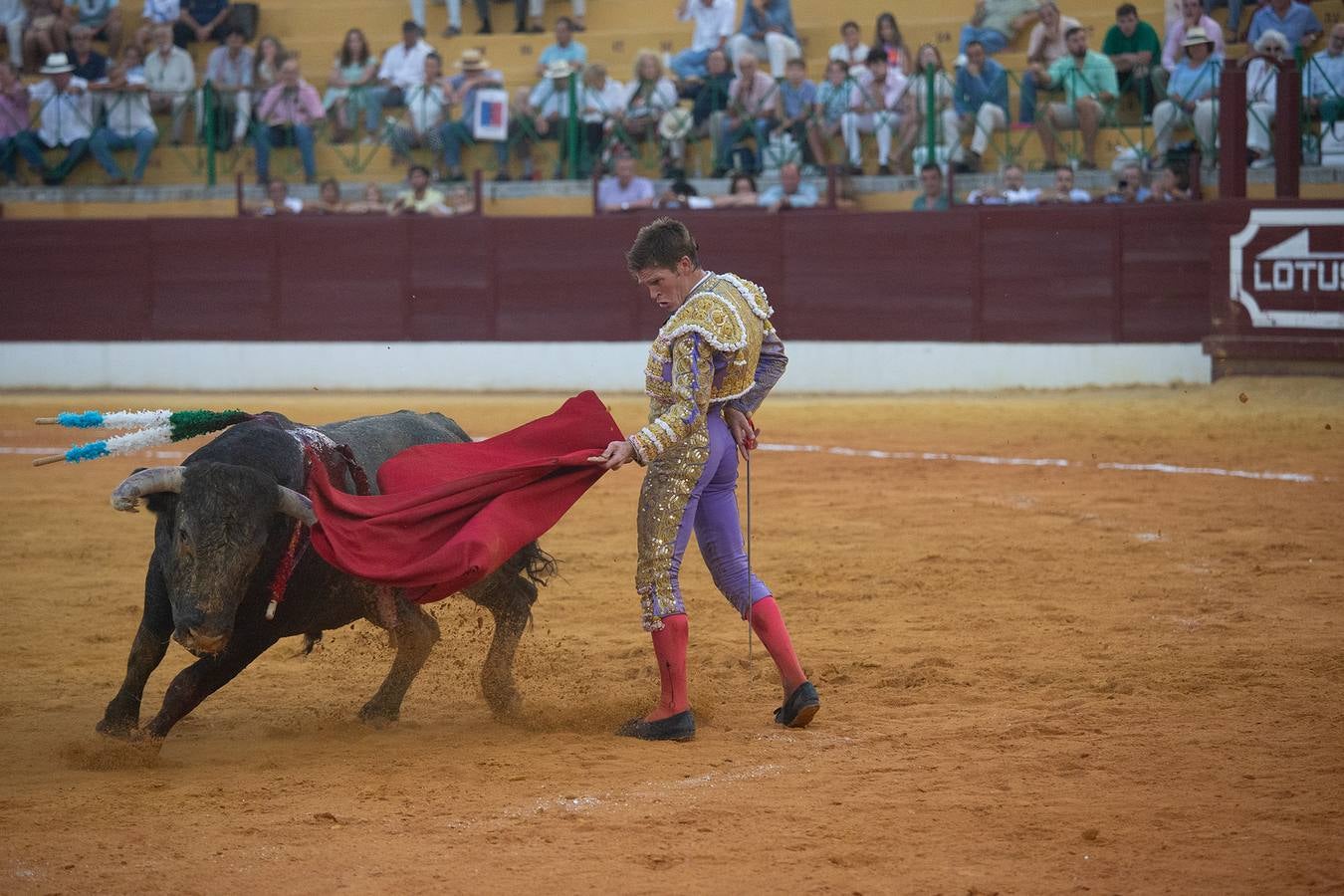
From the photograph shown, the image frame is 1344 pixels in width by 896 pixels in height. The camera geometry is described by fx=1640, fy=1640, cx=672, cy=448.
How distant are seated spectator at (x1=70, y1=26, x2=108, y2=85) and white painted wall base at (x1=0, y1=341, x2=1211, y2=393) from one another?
108 inches

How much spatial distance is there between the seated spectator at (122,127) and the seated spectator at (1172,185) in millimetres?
9197

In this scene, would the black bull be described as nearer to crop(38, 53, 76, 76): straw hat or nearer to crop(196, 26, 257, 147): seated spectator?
crop(196, 26, 257, 147): seated spectator

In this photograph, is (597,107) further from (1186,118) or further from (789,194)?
(1186,118)

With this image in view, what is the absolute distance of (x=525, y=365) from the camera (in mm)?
14336

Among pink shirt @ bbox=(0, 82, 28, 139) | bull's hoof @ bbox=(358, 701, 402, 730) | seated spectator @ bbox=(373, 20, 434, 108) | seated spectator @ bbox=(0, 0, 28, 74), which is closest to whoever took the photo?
bull's hoof @ bbox=(358, 701, 402, 730)

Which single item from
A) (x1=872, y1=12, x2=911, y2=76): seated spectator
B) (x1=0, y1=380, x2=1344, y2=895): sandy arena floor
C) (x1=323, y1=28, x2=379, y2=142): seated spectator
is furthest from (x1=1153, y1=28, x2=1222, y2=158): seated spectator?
(x1=323, y1=28, x2=379, y2=142): seated spectator

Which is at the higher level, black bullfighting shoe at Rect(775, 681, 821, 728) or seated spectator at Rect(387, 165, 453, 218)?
seated spectator at Rect(387, 165, 453, 218)

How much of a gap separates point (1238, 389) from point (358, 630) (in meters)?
7.82

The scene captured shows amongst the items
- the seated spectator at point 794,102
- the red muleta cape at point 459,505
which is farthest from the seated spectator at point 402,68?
the red muleta cape at point 459,505

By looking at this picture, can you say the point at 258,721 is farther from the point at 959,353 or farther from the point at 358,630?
the point at 959,353

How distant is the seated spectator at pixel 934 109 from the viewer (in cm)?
1308

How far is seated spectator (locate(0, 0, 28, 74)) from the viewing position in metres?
16.4

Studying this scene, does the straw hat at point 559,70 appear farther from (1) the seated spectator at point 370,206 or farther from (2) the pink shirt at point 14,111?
(2) the pink shirt at point 14,111

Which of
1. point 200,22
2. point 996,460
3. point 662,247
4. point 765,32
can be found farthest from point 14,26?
point 662,247
